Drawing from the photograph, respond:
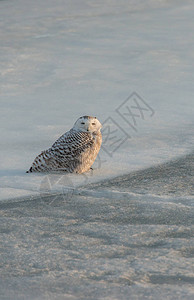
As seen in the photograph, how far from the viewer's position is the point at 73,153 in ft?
15.3

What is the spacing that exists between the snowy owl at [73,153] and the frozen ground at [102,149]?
94 mm

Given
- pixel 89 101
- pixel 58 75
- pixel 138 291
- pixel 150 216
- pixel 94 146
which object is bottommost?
pixel 138 291

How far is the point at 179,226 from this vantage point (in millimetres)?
3461

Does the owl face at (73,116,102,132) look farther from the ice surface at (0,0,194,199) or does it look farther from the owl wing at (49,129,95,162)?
the ice surface at (0,0,194,199)

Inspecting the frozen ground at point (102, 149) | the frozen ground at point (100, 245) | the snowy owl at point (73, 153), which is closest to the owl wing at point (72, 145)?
the snowy owl at point (73, 153)

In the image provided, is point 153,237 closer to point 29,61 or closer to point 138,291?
point 138,291

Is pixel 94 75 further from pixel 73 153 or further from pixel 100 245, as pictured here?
pixel 100 245

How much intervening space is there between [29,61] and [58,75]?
0.76 m

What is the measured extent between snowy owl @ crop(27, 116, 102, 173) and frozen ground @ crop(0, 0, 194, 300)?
9 cm

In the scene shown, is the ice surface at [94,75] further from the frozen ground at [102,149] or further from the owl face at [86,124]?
the owl face at [86,124]

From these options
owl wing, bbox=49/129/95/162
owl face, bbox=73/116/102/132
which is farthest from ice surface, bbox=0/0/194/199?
owl face, bbox=73/116/102/132

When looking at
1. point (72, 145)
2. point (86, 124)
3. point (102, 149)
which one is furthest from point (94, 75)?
point (72, 145)

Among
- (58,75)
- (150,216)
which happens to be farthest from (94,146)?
(58,75)

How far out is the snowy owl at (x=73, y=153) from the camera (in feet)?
15.3
